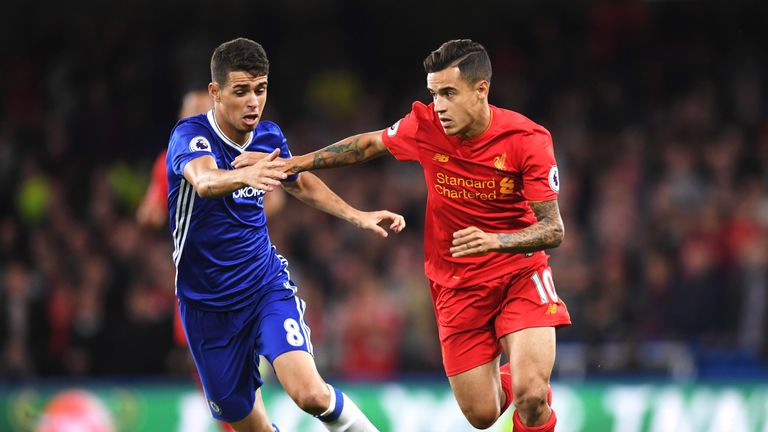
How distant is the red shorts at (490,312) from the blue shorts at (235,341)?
0.90 meters

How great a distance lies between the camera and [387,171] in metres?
14.2

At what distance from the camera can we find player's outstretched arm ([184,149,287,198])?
6027 mm

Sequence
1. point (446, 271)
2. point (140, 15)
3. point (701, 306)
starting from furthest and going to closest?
point (140, 15) → point (701, 306) → point (446, 271)

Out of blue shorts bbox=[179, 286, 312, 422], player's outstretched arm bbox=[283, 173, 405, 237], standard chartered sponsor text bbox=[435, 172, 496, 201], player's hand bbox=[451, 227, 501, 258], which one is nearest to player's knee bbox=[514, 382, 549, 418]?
player's hand bbox=[451, 227, 501, 258]

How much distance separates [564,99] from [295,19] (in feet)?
12.4

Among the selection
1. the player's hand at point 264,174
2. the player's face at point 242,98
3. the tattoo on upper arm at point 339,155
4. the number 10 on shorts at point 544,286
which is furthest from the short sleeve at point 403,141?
the player's hand at point 264,174

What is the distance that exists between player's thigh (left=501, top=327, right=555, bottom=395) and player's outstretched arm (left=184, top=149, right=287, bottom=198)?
161 centimetres

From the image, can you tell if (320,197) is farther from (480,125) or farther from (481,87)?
(481,87)

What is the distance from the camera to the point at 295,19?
53.4 ft

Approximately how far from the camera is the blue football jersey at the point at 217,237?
6754mm

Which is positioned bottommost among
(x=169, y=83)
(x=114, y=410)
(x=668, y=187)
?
(x=114, y=410)

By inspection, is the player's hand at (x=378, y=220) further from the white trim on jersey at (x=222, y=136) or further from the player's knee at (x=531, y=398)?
the player's knee at (x=531, y=398)

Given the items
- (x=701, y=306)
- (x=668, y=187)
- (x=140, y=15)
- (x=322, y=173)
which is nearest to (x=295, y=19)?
(x=140, y=15)

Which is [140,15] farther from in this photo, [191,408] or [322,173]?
[191,408]
